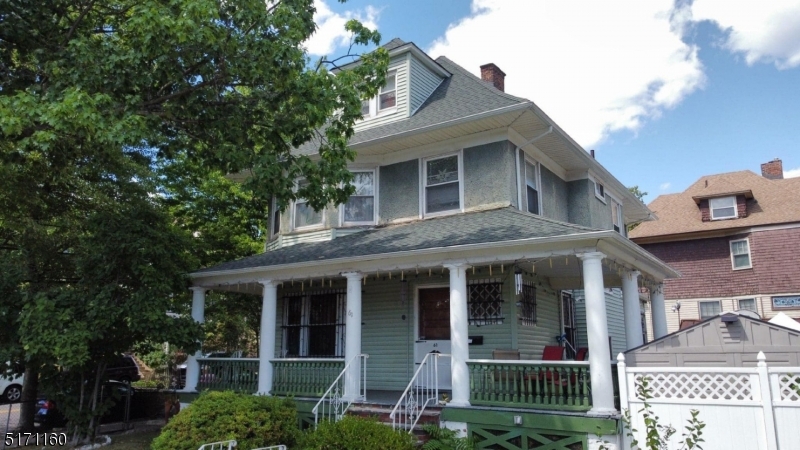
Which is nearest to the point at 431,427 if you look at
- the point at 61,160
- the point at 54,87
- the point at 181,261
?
the point at 181,261

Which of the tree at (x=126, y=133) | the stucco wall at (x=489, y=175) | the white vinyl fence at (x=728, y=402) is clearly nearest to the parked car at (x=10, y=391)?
the tree at (x=126, y=133)

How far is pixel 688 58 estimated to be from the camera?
17.0 m

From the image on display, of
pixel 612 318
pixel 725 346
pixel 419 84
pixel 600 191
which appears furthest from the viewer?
pixel 612 318

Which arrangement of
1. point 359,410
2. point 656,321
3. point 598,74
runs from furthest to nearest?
point 598,74
point 656,321
point 359,410

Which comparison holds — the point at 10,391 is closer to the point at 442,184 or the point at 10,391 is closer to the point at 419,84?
the point at 442,184

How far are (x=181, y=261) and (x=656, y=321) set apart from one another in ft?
35.1

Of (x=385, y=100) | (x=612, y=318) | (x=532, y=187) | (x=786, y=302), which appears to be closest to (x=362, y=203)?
(x=385, y=100)

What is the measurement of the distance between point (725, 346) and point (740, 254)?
1834cm

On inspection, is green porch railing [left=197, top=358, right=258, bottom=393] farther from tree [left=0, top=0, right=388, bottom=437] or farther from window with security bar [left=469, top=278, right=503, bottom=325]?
window with security bar [left=469, top=278, right=503, bottom=325]

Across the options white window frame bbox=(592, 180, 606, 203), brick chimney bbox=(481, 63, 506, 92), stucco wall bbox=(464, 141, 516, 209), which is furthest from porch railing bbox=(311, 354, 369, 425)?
brick chimney bbox=(481, 63, 506, 92)

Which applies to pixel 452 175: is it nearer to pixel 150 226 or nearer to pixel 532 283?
pixel 532 283

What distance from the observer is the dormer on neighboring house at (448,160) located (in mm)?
11547

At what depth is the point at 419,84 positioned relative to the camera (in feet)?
45.8

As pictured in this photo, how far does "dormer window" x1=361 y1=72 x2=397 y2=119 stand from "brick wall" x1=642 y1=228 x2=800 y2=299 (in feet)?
57.0
